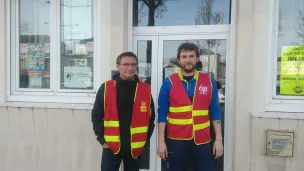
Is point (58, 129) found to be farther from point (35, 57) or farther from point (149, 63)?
point (149, 63)

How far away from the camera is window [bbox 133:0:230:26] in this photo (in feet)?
14.3

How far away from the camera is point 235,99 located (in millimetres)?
3973

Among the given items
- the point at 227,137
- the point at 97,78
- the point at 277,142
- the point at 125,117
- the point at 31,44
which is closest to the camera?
the point at 125,117

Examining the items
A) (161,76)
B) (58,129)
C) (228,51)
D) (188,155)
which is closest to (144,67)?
(161,76)

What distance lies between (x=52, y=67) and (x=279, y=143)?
325cm

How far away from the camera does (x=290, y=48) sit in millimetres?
3988

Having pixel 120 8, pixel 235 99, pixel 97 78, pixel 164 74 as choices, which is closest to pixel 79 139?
pixel 97 78

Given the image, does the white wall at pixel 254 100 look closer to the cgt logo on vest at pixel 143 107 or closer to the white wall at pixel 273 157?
the white wall at pixel 273 157

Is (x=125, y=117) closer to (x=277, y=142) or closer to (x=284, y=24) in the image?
(x=277, y=142)

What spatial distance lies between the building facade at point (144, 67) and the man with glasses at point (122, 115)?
1.20 metres

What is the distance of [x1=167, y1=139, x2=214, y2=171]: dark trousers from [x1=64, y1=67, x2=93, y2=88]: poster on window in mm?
1941

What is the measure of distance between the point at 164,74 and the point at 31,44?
6.80 feet

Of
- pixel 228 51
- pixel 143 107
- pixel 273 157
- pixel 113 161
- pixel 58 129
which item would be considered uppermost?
pixel 228 51

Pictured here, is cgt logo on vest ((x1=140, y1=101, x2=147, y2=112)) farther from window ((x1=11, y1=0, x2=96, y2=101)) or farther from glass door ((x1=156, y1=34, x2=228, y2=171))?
window ((x1=11, y1=0, x2=96, y2=101))
